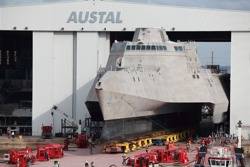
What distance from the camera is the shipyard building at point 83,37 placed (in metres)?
55.1

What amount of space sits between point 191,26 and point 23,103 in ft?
67.4

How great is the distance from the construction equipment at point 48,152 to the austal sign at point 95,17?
1752cm

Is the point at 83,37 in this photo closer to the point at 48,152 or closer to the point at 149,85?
the point at 149,85

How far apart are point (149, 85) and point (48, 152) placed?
953 cm

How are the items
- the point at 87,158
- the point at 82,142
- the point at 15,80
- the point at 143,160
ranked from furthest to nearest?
the point at 15,80, the point at 82,142, the point at 87,158, the point at 143,160

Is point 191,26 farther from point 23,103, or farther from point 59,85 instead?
point 23,103

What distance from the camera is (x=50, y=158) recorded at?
4172 centimetres

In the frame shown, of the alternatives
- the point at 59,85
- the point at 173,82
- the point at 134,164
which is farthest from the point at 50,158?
the point at 59,85

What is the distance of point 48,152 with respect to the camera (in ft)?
136

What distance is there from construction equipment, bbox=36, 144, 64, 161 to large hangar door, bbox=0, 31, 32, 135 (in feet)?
63.4

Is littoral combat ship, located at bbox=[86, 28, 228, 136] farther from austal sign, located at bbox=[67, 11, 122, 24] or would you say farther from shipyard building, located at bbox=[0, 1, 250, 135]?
austal sign, located at bbox=[67, 11, 122, 24]

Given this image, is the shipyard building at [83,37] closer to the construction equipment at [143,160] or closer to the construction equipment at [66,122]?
the construction equipment at [66,122]

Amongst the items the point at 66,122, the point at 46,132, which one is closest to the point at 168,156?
the point at 46,132

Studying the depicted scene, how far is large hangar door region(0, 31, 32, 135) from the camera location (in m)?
62.3
